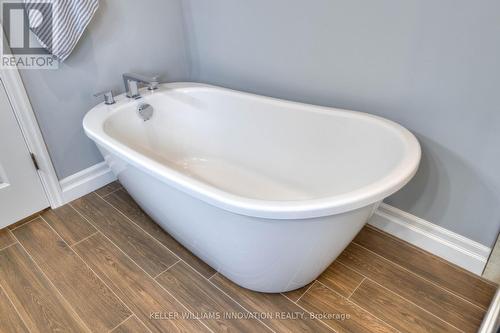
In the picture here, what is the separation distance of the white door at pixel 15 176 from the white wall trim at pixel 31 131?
21mm

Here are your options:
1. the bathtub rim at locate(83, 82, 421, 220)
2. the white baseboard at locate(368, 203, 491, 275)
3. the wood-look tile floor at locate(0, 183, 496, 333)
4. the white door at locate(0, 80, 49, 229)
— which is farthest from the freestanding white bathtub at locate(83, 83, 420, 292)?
the white door at locate(0, 80, 49, 229)

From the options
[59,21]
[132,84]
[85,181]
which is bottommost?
[85,181]

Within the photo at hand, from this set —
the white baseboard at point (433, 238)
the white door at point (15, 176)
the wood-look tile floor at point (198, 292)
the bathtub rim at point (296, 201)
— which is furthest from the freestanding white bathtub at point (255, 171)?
the white door at point (15, 176)

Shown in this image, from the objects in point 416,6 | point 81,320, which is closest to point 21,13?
point 81,320

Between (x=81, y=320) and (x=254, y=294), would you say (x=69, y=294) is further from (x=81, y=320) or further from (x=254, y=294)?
(x=254, y=294)

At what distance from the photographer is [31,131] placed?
1803mm

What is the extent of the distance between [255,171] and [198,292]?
2.46 ft

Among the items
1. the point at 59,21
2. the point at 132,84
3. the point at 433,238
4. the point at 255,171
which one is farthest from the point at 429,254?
the point at 59,21

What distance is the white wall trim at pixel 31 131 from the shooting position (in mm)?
1666

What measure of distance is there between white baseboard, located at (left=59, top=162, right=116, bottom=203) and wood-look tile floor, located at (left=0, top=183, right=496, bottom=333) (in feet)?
1.03

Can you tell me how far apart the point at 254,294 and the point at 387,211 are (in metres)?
0.75

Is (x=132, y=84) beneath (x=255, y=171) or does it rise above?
above

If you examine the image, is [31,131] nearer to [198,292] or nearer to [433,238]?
[198,292]

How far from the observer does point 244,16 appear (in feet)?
6.19
